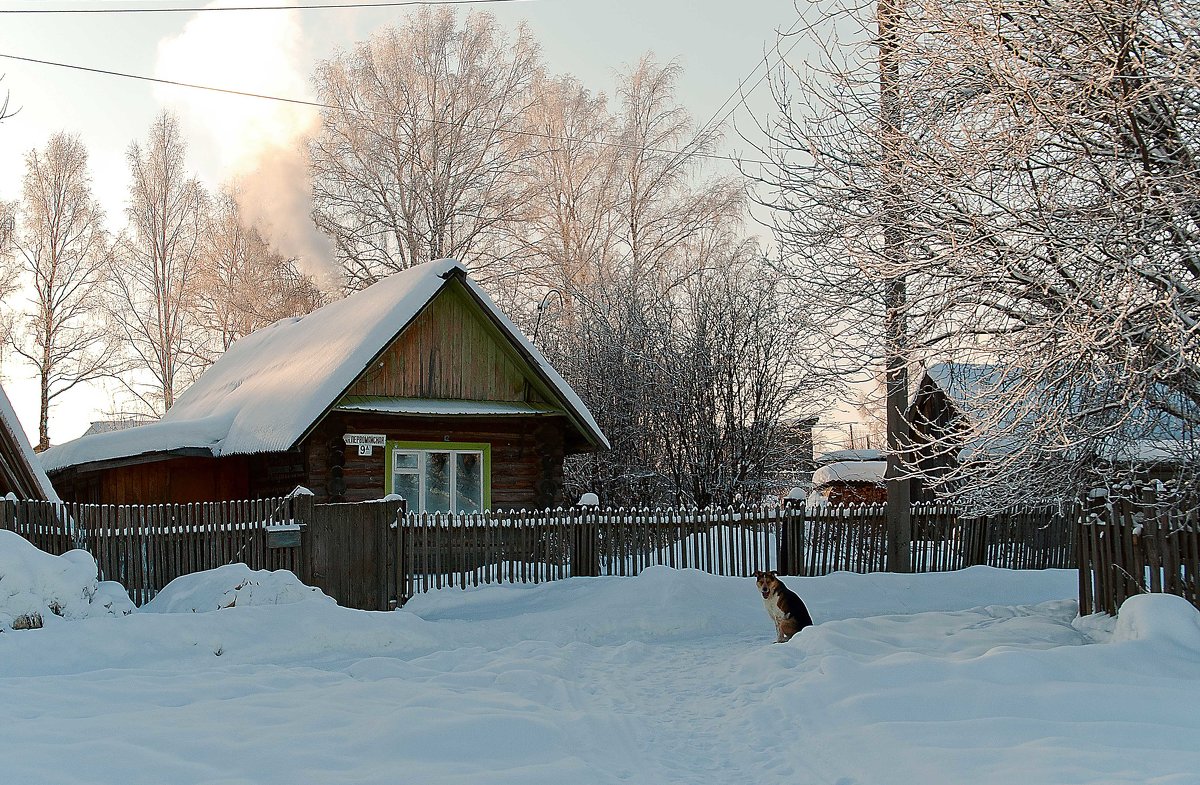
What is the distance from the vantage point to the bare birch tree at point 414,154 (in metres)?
32.8

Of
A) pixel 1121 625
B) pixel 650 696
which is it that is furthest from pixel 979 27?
pixel 650 696

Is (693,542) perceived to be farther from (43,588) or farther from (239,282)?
(239,282)

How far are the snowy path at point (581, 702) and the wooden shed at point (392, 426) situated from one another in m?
6.71

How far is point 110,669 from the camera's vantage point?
8.40 meters

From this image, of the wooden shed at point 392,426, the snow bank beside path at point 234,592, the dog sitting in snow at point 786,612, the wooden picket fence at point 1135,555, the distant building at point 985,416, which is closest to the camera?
the distant building at point 985,416

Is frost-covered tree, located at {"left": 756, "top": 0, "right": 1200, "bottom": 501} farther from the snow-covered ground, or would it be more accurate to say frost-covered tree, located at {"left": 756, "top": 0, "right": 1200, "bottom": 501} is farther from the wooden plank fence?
the wooden plank fence

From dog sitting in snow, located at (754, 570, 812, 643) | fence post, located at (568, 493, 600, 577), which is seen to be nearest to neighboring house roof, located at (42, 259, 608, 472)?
fence post, located at (568, 493, 600, 577)

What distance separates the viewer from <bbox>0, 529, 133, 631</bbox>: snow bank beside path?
9.54 meters

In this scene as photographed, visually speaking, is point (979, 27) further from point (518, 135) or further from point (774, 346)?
point (518, 135)

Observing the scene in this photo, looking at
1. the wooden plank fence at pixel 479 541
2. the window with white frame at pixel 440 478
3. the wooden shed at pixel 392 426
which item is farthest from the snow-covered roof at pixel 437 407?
the wooden plank fence at pixel 479 541

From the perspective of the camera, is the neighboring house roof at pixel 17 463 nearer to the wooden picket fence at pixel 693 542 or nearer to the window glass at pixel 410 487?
the wooden picket fence at pixel 693 542

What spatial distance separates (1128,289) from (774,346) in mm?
15347

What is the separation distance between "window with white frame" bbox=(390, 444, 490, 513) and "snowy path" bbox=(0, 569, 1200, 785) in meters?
7.08

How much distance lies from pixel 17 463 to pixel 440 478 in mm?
7315
